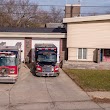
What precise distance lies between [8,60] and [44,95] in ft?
16.4

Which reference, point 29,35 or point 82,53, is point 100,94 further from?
point 29,35

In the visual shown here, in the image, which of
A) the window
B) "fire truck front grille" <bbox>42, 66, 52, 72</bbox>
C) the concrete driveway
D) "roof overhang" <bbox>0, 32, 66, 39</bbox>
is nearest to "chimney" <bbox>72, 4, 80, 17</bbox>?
"roof overhang" <bbox>0, 32, 66, 39</bbox>

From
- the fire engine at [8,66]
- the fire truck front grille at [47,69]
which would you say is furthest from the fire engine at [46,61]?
the fire engine at [8,66]

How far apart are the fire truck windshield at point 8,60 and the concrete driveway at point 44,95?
1523 millimetres

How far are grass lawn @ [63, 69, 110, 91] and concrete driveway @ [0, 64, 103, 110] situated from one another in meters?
0.68

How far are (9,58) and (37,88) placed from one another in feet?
11.0

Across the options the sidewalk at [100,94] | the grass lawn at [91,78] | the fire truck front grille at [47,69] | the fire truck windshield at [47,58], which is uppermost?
the fire truck windshield at [47,58]

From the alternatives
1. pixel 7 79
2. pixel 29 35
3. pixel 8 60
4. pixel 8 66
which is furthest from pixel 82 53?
pixel 7 79

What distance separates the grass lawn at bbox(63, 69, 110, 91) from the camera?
19.5 metres

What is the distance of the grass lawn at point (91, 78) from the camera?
19531mm

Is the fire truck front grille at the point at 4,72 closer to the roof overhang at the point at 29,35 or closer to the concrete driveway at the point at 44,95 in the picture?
the concrete driveway at the point at 44,95

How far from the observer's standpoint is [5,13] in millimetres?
58719

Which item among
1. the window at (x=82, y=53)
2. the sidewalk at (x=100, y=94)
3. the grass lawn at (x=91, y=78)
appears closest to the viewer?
the sidewalk at (x=100, y=94)

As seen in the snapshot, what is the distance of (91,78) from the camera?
75.3 feet
